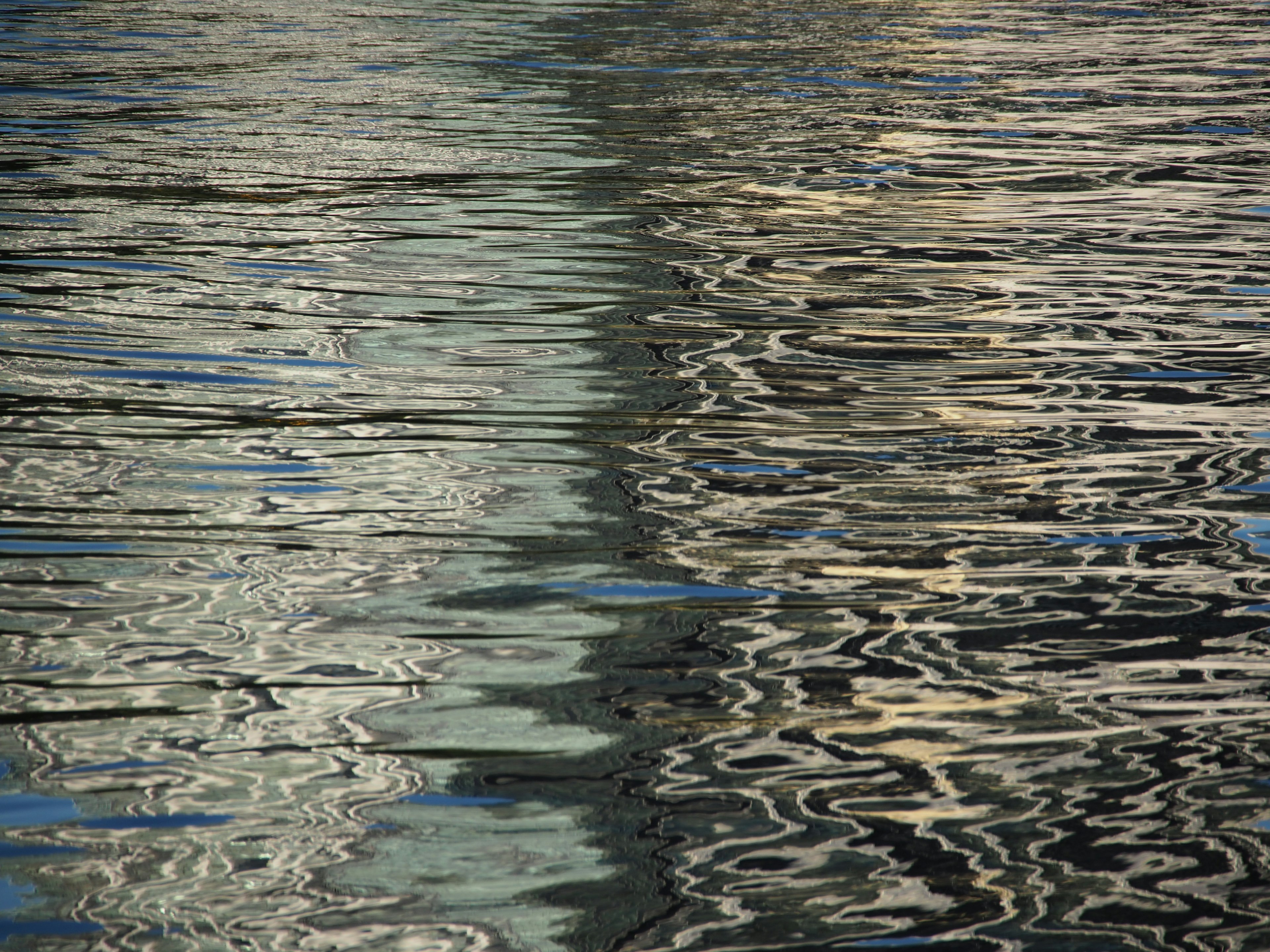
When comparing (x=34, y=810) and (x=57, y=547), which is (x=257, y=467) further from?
(x=34, y=810)

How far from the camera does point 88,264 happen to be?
5070mm

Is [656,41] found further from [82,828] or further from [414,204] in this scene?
[82,828]

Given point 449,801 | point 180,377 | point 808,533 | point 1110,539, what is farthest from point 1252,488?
point 180,377

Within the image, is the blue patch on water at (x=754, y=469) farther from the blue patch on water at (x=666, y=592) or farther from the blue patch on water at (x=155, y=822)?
the blue patch on water at (x=155, y=822)

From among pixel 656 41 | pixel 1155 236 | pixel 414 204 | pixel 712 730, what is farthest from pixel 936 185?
pixel 656 41

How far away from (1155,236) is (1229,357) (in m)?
1.78

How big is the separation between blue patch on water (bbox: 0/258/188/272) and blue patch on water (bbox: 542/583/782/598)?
283 cm

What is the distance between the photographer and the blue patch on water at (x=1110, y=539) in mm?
3006

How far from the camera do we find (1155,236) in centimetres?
584

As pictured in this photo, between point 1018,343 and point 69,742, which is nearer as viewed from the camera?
point 69,742

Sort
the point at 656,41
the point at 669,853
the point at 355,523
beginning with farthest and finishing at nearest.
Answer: the point at 656,41, the point at 355,523, the point at 669,853

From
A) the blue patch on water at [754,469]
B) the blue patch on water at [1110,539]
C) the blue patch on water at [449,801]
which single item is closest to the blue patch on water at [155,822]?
the blue patch on water at [449,801]

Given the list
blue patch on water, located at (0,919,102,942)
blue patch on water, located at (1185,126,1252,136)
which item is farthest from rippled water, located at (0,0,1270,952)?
blue patch on water, located at (1185,126,1252,136)

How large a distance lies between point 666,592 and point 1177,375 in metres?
2.01
